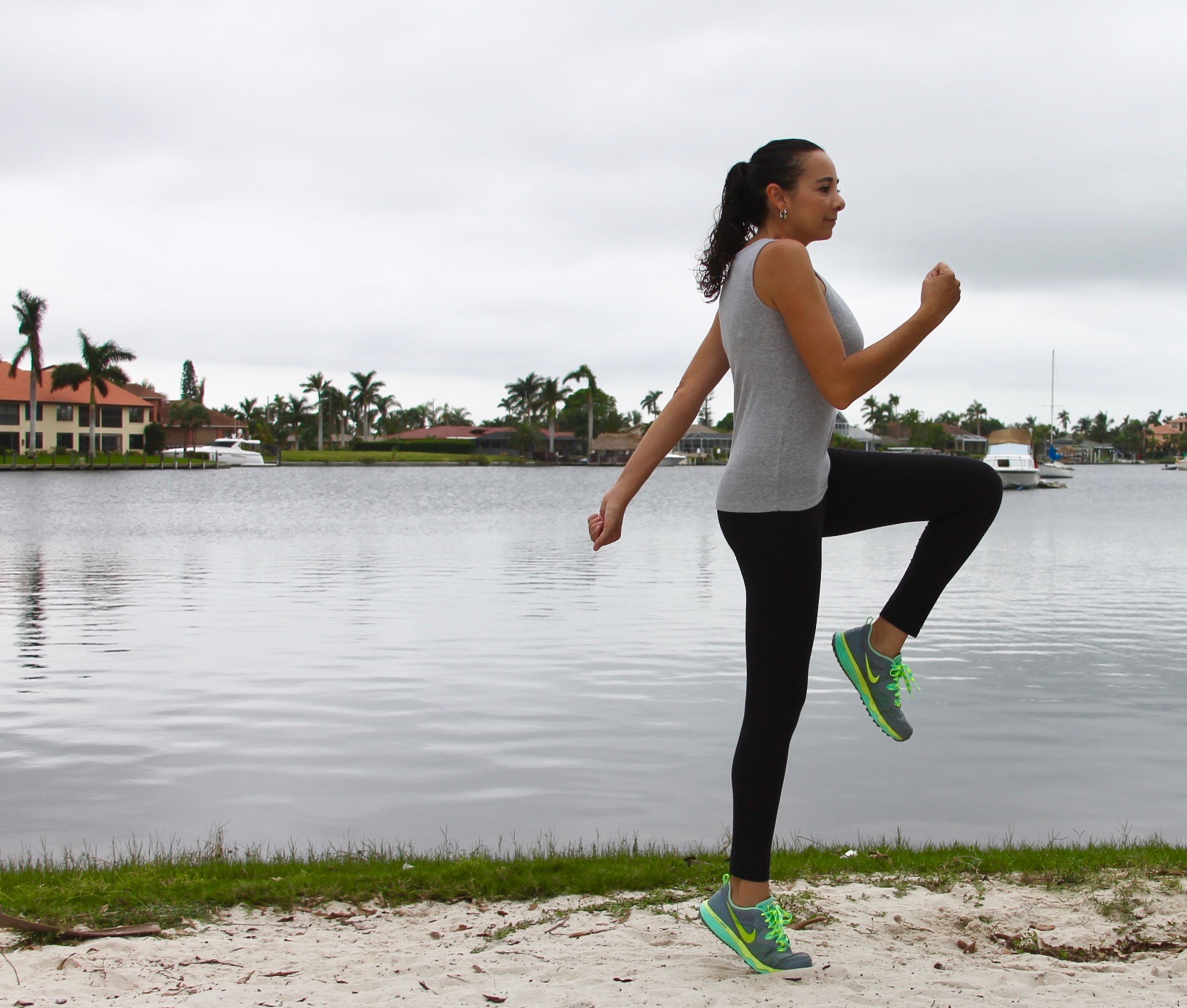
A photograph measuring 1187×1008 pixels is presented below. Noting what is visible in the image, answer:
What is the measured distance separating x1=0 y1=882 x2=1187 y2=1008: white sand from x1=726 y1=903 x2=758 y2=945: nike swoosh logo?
4.8 inches

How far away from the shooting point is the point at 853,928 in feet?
12.6

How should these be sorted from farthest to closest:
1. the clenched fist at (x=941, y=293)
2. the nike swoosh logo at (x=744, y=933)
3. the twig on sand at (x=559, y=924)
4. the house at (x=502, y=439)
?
the house at (x=502, y=439) < the twig on sand at (x=559, y=924) < the nike swoosh logo at (x=744, y=933) < the clenched fist at (x=941, y=293)

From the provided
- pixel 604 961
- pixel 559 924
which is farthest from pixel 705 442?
pixel 604 961

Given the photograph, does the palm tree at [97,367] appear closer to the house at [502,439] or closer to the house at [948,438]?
the house at [502,439]

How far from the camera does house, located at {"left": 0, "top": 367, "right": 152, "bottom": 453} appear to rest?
8850cm

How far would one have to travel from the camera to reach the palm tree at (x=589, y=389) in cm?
12419

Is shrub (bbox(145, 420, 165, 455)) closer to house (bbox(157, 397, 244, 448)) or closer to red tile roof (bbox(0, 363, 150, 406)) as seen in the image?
red tile roof (bbox(0, 363, 150, 406))

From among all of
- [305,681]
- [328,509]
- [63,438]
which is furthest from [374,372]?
[305,681]

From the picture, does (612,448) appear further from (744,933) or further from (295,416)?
(744,933)

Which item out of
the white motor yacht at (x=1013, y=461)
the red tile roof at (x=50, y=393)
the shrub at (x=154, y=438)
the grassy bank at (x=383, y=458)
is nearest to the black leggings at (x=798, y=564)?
the white motor yacht at (x=1013, y=461)

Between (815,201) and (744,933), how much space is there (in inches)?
81.0

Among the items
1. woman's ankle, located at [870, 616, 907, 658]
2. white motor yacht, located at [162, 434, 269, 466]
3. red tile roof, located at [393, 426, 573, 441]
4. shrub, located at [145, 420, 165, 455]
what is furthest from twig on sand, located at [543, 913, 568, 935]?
red tile roof, located at [393, 426, 573, 441]

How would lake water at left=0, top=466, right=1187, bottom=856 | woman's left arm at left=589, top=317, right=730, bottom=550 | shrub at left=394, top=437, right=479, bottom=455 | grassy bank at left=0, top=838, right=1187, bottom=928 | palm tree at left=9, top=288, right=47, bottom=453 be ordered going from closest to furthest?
woman's left arm at left=589, top=317, right=730, bottom=550 < grassy bank at left=0, top=838, right=1187, bottom=928 < lake water at left=0, top=466, right=1187, bottom=856 < palm tree at left=9, top=288, right=47, bottom=453 < shrub at left=394, top=437, right=479, bottom=455

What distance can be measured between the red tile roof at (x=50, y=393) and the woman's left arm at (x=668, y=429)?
289 feet
